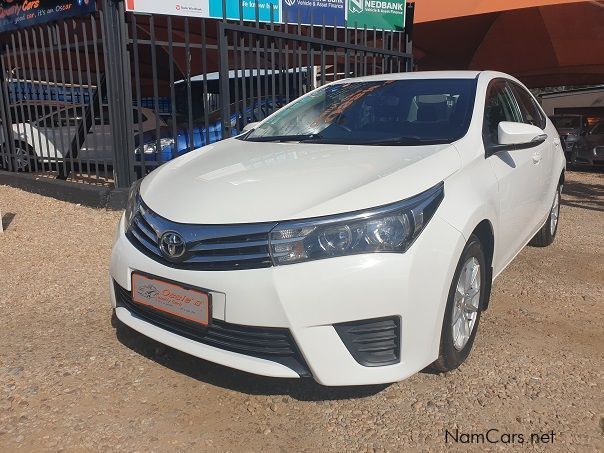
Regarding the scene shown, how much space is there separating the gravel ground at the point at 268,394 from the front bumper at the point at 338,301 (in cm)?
27

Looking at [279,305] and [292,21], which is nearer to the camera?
[279,305]

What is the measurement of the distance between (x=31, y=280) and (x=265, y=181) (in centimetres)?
257

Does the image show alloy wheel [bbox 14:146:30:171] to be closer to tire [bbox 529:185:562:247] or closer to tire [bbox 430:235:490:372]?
tire [bbox 529:185:562:247]

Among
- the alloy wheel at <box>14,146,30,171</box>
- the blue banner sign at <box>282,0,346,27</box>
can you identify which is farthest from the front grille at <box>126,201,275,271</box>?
the alloy wheel at <box>14,146,30,171</box>

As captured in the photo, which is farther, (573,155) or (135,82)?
(573,155)

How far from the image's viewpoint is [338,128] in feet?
11.6

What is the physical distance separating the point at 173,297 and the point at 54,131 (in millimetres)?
6139

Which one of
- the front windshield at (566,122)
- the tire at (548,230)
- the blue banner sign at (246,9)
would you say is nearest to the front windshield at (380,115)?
the tire at (548,230)

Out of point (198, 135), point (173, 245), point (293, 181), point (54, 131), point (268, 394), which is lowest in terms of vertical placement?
point (268, 394)

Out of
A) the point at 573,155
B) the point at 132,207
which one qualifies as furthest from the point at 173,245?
the point at 573,155

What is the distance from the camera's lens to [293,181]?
2557 millimetres

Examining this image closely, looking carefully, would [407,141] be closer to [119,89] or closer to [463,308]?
[463,308]

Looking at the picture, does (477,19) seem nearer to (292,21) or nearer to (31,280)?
(292,21)

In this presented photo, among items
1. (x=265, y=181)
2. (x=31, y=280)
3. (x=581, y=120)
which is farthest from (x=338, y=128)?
(x=581, y=120)
